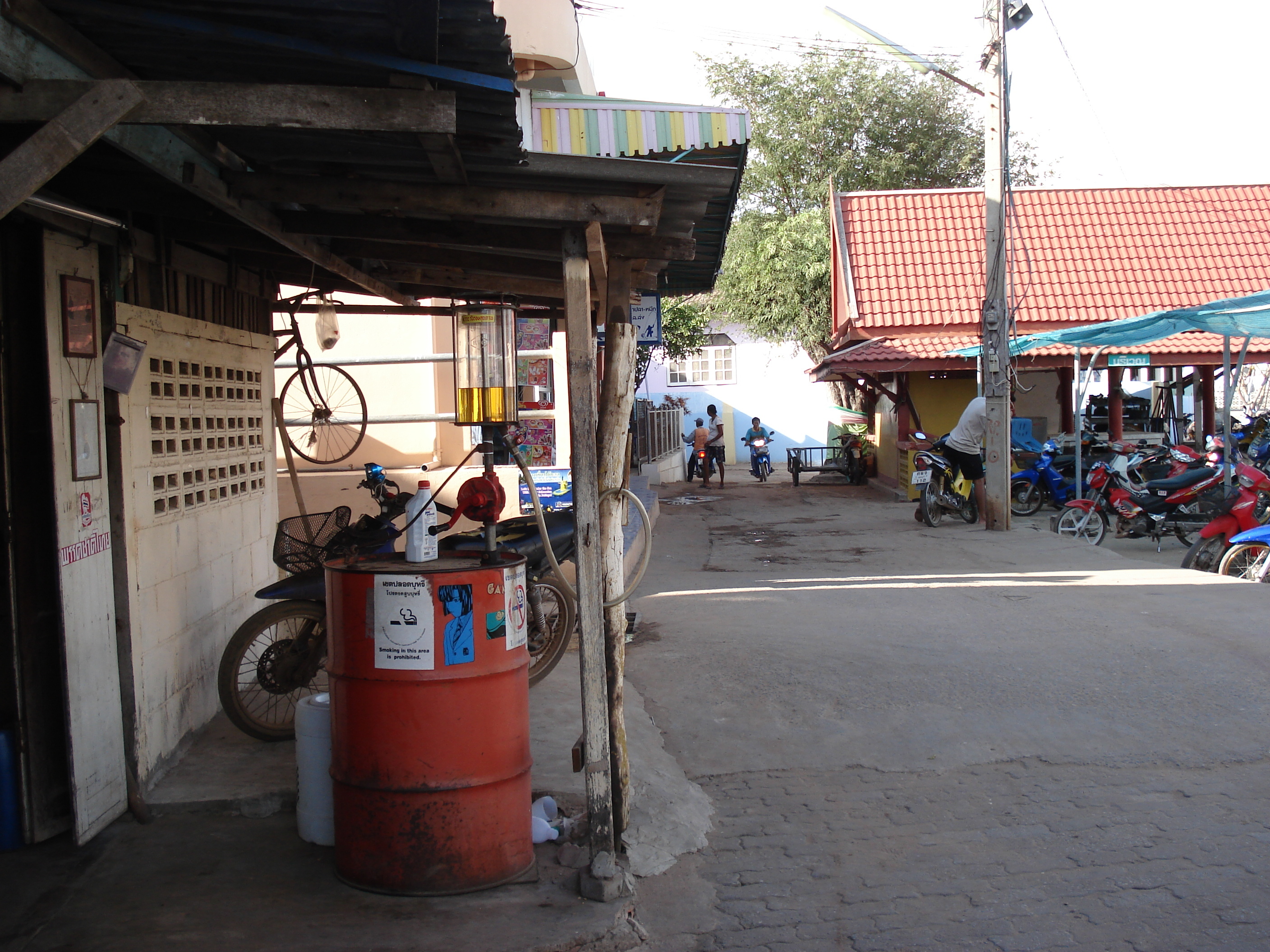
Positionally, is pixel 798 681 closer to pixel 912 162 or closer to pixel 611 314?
pixel 611 314

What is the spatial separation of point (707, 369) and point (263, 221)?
31.5 meters

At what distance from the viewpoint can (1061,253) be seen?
2073 cm

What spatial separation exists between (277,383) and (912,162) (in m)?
24.2

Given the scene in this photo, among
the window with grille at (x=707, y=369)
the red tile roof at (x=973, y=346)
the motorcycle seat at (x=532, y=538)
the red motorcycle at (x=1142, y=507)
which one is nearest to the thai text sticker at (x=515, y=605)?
the motorcycle seat at (x=532, y=538)

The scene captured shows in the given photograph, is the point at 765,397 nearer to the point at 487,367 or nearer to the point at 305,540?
the point at 305,540

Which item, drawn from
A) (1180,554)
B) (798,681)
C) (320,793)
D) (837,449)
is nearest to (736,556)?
(1180,554)

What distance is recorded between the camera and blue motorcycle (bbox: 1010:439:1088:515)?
15125 millimetres

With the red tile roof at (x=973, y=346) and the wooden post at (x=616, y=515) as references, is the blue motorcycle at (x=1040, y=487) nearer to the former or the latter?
the red tile roof at (x=973, y=346)

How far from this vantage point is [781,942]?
3469mm

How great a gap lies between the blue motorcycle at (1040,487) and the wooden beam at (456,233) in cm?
1211

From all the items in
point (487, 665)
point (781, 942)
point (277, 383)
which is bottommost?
point (781, 942)

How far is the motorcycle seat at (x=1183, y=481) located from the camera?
11.7 metres

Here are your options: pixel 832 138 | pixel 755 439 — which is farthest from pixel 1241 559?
pixel 832 138

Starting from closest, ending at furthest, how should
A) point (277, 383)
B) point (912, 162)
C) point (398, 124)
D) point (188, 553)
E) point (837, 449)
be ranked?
1. point (398, 124)
2. point (188, 553)
3. point (277, 383)
4. point (837, 449)
5. point (912, 162)
